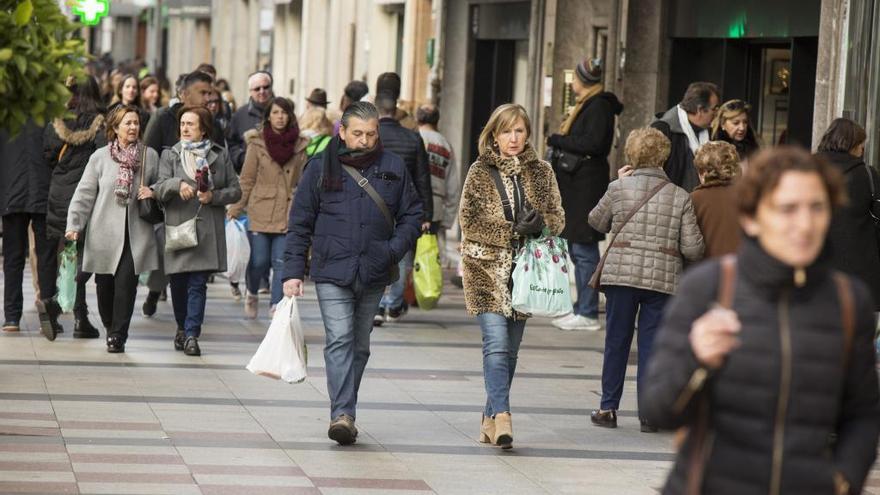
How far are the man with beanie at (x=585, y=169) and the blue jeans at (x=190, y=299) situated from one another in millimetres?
3301

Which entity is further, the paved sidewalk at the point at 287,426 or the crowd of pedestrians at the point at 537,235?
the paved sidewalk at the point at 287,426

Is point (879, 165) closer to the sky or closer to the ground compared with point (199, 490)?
closer to the sky

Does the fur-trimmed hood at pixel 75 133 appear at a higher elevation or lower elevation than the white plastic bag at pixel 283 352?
higher

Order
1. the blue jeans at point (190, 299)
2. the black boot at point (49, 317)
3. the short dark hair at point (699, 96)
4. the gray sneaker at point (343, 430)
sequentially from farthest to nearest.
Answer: the black boot at point (49, 317)
the blue jeans at point (190, 299)
the short dark hair at point (699, 96)
the gray sneaker at point (343, 430)

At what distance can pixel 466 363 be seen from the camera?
41.3 ft

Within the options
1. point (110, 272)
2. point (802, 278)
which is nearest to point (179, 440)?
point (110, 272)

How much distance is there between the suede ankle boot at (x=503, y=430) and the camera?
9047mm

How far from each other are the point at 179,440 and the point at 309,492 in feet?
4.38

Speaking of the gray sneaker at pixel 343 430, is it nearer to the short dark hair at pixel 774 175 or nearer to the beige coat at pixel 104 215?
the beige coat at pixel 104 215

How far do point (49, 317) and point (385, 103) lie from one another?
121 inches

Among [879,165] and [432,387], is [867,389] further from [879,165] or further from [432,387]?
[879,165]

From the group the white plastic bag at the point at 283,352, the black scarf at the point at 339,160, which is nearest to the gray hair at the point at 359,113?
the black scarf at the point at 339,160

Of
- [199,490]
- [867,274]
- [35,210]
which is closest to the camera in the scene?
[199,490]

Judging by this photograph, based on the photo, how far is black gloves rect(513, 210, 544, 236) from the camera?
30.2 feet
